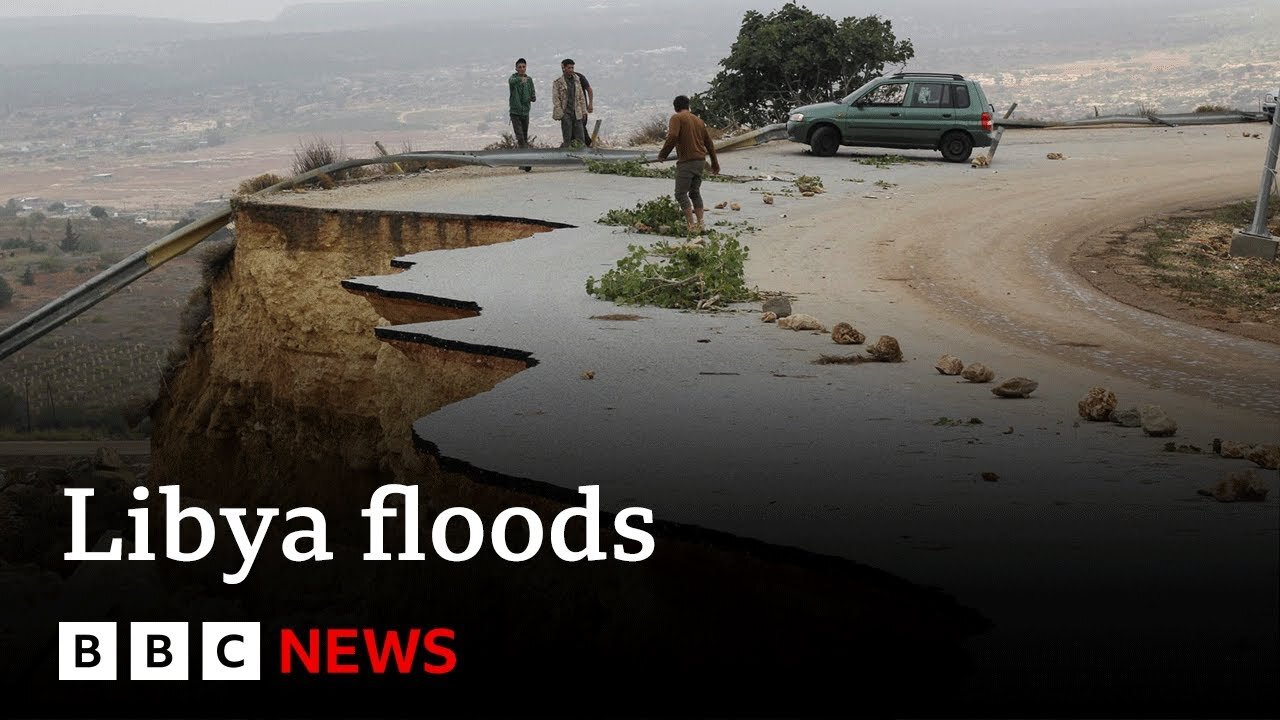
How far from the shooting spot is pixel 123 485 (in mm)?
30562

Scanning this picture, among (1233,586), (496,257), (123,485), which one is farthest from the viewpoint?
(123,485)

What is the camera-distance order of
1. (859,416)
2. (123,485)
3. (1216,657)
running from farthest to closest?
(123,485)
(859,416)
(1216,657)

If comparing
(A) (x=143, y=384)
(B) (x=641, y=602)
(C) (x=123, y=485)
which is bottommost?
(A) (x=143, y=384)

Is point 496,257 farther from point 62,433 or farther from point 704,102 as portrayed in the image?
point 62,433

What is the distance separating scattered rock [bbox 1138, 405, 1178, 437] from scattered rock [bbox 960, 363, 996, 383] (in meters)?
1.58

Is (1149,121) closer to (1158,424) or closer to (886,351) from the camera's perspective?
(886,351)

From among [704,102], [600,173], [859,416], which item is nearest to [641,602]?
[859,416]

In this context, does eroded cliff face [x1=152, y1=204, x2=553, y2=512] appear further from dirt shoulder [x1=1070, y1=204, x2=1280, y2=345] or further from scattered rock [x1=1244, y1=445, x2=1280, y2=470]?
scattered rock [x1=1244, y1=445, x2=1280, y2=470]

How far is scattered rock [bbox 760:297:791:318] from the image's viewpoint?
40.2 feet

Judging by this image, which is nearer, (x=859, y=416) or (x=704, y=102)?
(x=859, y=416)

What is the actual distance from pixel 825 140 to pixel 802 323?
16.3m

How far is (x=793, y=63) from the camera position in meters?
35.5

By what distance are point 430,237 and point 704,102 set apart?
67.7 feet

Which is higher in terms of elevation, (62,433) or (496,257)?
(496,257)
